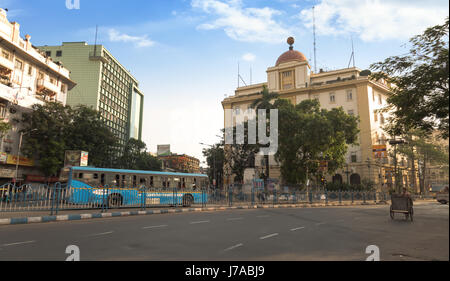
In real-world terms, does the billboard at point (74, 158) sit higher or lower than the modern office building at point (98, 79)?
lower

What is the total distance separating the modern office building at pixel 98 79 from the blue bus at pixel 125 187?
1694 inches

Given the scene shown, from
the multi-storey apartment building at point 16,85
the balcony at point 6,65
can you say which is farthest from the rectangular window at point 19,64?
the balcony at point 6,65

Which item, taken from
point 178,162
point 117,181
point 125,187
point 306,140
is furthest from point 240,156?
point 178,162

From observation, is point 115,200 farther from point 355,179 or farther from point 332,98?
point 332,98

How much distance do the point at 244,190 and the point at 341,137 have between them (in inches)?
645

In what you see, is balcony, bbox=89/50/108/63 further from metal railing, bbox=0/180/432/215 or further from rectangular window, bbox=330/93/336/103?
metal railing, bbox=0/180/432/215

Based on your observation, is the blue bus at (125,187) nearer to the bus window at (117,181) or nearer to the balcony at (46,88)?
the bus window at (117,181)

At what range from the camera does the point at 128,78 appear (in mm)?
90625

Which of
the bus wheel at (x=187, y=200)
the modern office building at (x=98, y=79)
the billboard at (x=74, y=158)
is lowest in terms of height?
the bus wheel at (x=187, y=200)

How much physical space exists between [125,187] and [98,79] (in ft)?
187

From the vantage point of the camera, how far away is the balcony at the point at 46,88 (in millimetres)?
39625

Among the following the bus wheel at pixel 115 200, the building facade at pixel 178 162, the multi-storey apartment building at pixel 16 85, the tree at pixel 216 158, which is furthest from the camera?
the building facade at pixel 178 162

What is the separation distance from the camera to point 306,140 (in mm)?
32094

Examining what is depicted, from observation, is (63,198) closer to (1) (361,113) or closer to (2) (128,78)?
(1) (361,113)
